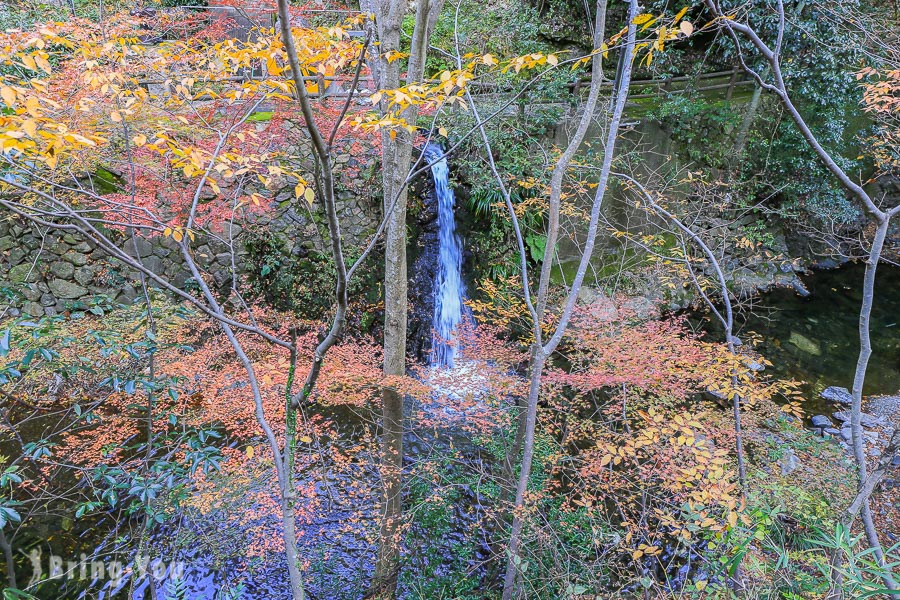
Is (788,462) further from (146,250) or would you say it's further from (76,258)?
(76,258)

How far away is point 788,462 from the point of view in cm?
567

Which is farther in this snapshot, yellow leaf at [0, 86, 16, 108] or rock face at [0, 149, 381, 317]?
rock face at [0, 149, 381, 317]

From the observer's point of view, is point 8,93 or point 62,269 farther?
point 62,269

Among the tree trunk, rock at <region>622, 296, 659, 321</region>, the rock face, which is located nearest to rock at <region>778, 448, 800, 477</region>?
rock at <region>622, 296, 659, 321</region>

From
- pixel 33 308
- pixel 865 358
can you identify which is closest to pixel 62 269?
pixel 33 308

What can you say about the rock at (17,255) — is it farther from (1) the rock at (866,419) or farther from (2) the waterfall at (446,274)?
(1) the rock at (866,419)

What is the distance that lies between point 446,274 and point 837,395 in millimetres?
7231

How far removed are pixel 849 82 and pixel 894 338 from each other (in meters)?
5.39

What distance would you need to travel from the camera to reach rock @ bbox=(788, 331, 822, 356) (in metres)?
9.07

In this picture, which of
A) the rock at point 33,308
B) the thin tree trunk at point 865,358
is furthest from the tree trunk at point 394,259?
the rock at point 33,308

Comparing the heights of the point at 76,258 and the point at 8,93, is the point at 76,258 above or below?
below

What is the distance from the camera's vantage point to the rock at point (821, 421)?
7.05 m

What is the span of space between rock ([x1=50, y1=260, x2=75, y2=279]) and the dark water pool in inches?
447

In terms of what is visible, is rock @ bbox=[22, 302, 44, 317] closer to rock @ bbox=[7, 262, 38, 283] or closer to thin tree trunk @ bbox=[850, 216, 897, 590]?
rock @ bbox=[7, 262, 38, 283]
